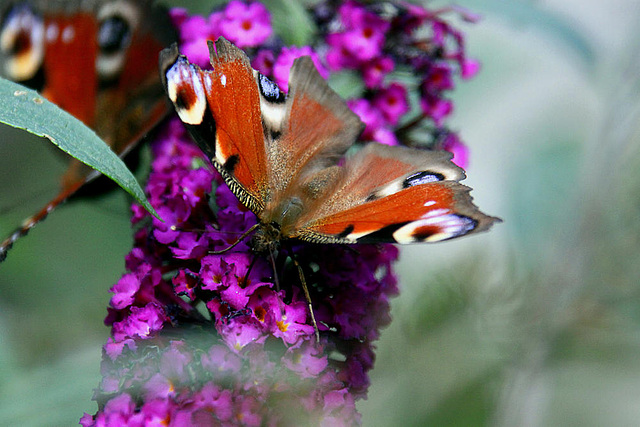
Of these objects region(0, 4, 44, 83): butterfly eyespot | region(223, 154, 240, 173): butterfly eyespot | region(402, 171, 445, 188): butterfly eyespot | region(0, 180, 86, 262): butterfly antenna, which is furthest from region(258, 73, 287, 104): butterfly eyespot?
region(0, 4, 44, 83): butterfly eyespot

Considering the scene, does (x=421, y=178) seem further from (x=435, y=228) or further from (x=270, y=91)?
(x=270, y=91)

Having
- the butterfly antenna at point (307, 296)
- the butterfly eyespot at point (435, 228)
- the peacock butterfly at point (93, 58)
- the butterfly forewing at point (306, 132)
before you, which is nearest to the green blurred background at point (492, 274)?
the peacock butterfly at point (93, 58)

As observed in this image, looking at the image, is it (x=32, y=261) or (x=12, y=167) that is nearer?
(x=32, y=261)

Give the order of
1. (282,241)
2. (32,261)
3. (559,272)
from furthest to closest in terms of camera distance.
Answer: (559,272) < (32,261) < (282,241)

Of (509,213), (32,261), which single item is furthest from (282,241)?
(509,213)

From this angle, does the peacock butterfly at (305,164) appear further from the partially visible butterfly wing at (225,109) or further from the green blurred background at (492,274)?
the green blurred background at (492,274)

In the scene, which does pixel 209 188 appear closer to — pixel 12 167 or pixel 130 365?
pixel 130 365
